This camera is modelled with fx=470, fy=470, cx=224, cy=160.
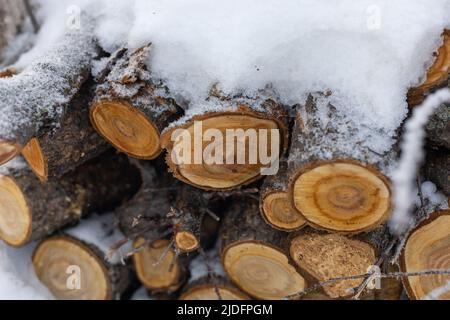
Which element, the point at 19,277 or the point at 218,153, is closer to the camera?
the point at 218,153

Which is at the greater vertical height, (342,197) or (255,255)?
(342,197)

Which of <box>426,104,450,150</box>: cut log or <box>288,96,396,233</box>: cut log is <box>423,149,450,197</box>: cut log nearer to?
<box>426,104,450,150</box>: cut log

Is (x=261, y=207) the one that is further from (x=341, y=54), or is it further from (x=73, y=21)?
(x=73, y=21)

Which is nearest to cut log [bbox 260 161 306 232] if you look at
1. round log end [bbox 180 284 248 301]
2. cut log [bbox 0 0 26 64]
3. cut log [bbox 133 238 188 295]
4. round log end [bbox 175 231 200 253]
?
round log end [bbox 175 231 200 253]

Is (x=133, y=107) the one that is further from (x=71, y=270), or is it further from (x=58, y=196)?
(x=71, y=270)

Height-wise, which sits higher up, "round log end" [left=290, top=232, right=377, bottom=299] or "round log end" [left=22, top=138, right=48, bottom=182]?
"round log end" [left=22, top=138, right=48, bottom=182]

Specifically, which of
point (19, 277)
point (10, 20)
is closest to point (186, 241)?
point (19, 277)
